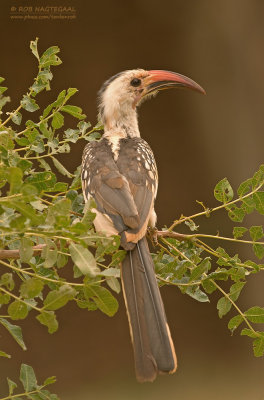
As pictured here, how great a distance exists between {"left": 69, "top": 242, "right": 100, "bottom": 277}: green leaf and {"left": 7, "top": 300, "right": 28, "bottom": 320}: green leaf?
5.6 inches

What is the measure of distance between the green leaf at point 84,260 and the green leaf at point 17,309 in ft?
0.47

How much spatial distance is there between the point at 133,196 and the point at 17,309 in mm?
531

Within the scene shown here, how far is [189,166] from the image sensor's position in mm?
4012

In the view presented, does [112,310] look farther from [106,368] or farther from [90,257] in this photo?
[106,368]

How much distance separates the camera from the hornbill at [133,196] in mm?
1312

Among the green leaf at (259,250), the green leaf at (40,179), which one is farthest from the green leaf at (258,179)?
the green leaf at (40,179)

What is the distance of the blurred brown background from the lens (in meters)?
3.71

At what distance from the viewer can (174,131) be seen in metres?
3.99

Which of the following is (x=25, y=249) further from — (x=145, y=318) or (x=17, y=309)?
(x=145, y=318)

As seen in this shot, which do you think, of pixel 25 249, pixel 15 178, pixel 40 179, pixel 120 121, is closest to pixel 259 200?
pixel 40 179

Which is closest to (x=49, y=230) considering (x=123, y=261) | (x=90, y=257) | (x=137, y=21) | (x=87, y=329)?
(x=90, y=257)

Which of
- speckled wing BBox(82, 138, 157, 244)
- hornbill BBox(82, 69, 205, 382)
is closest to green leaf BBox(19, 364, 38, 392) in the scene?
hornbill BBox(82, 69, 205, 382)

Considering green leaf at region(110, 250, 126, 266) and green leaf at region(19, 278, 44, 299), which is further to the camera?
green leaf at region(110, 250, 126, 266)

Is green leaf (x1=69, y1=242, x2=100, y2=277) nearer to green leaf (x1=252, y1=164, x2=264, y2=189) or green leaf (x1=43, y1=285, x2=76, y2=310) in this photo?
green leaf (x1=43, y1=285, x2=76, y2=310)
